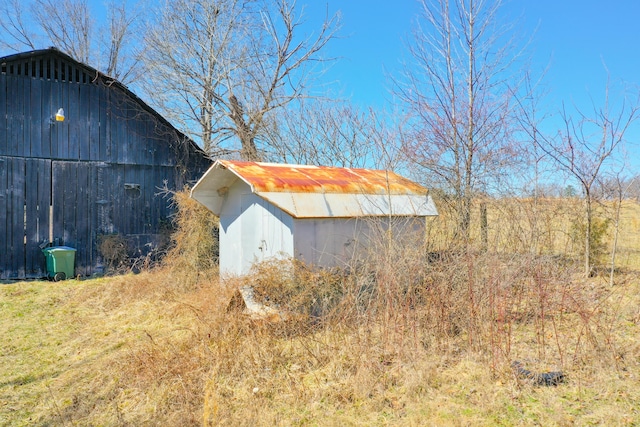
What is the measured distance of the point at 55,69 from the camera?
12000 millimetres

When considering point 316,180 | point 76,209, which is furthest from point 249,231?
point 76,209

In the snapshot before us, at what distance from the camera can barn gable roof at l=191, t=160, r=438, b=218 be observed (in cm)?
686

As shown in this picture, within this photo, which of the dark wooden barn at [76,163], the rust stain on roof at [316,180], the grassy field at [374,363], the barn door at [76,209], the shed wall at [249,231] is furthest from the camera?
the barn door at [76,209]

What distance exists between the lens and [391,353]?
16.0 ft

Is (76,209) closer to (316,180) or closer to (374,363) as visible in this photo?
(316,180)

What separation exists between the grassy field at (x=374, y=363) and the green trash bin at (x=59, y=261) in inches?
198

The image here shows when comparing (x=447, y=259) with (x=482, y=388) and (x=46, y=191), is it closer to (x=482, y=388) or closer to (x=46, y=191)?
(x=482, y=388)

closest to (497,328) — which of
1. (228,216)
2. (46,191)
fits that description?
(228,216)

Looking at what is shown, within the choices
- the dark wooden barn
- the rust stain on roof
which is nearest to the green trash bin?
the dark wooden barn

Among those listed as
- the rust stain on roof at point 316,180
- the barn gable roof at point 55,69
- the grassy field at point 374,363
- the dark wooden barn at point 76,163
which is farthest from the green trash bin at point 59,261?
the rust stain on roof at point 316,180

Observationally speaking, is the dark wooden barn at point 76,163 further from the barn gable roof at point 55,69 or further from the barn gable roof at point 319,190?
the barn gable roof at point 319,190

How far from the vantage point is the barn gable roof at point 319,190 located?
22.5 ft

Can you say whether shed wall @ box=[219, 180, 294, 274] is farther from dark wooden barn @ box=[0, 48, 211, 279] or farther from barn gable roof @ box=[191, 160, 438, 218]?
dark wooden barn @ box=[0, 48, 211, 279]

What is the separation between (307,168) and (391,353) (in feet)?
15.4
